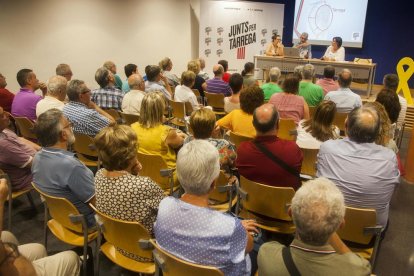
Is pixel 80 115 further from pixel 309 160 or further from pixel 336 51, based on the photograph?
pixel 336 51

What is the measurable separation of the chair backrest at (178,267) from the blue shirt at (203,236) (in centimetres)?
5

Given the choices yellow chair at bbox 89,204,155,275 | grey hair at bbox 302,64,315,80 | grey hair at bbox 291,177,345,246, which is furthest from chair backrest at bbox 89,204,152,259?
grey hair at bbox 302,64,315,80

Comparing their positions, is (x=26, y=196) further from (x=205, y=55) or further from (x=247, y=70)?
(x=205, y=55)

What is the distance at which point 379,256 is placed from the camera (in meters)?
3.07

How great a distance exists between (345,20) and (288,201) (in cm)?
964

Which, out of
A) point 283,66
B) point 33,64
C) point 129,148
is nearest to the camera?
point 129,148

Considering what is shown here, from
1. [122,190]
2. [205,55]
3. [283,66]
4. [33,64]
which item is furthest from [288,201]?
[205,55]

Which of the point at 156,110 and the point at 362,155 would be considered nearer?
the point at 362,155

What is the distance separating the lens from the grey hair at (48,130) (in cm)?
242

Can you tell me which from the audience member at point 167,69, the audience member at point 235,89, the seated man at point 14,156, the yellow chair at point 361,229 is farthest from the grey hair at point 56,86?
the yellow chair at point 361,229

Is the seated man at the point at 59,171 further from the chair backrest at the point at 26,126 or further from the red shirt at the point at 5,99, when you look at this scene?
the red shirt at the point at 5,99

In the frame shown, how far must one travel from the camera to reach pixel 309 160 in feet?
10.9

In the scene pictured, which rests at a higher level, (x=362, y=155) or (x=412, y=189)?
(x=362, y=155)

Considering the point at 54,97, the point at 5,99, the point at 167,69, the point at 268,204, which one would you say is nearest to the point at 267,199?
the point at 268,204
